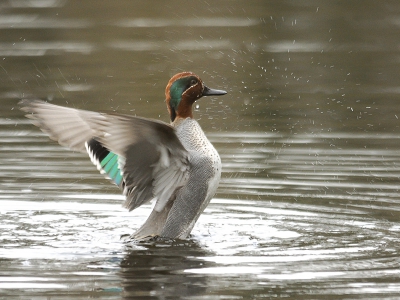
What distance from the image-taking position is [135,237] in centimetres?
677

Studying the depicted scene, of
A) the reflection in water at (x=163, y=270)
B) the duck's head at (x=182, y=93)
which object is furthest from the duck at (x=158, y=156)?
the reflection in water at (x=163, y=270)

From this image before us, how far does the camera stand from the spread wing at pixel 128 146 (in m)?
6.05

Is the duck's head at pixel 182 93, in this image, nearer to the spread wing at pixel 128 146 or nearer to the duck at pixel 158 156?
the duck at pixel 158 156

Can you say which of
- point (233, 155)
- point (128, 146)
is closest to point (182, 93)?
point (128, 146)

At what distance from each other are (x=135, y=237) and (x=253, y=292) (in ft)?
5.35

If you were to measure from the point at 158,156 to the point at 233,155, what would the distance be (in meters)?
3.06

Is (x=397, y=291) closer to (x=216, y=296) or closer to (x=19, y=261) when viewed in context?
(x=216, y=296)

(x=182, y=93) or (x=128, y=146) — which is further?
(x=182, y=93)

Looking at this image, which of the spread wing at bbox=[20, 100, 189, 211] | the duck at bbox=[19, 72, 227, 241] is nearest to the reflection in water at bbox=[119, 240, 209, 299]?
the duck at bbox=[19, 72, 227, 241]

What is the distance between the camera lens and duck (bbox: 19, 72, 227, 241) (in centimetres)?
624

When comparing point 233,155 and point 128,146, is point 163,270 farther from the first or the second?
point 233,155

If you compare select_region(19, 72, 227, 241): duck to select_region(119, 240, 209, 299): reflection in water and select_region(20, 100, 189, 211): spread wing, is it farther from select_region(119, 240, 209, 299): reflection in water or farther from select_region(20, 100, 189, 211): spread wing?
select_region(119, 240, 209, 299): reflection in water

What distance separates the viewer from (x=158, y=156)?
6.40m

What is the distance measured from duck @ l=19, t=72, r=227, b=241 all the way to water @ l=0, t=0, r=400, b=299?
0.25 meters
